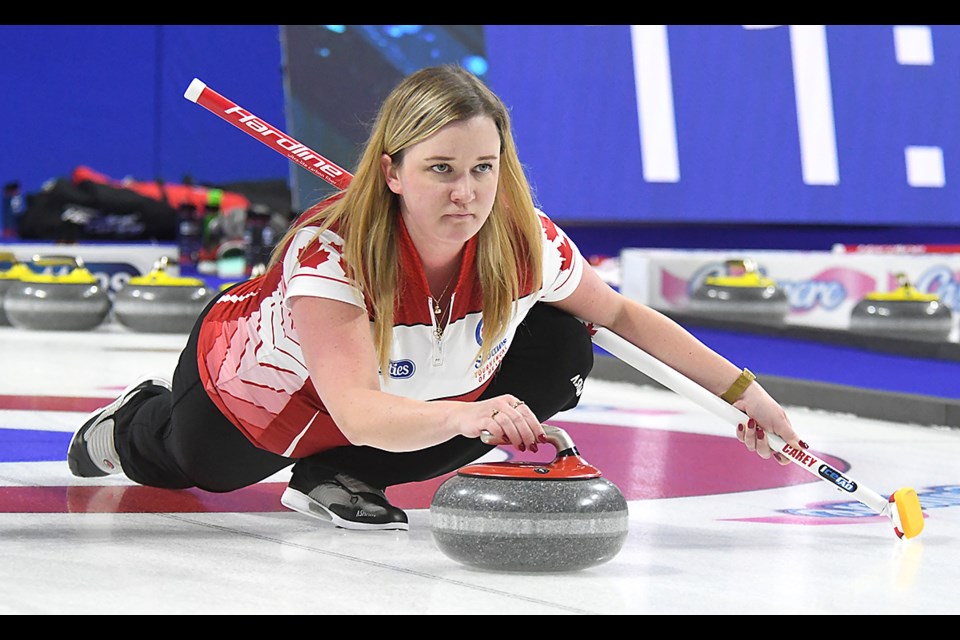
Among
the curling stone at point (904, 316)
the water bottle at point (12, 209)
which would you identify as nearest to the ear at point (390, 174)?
the curling stone at point (904, 316)

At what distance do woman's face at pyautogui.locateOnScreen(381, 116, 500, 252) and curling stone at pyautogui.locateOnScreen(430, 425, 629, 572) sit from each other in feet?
0.98

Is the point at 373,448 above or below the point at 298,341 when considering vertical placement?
below

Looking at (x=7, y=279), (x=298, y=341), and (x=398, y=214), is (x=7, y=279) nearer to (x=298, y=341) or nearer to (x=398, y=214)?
(x=298, y=341)

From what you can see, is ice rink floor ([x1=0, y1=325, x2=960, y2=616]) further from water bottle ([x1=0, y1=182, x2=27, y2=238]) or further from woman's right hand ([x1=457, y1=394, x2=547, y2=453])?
water bottle ([x1=0, y1=182, x2=27, y2=238])

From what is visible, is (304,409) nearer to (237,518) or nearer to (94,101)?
(237,518)

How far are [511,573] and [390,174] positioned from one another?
55 centimetres

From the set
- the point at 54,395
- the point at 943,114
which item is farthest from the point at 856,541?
the point at 943,114

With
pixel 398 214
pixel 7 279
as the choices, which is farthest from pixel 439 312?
pixel 7 279

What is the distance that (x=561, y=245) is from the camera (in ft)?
7.29

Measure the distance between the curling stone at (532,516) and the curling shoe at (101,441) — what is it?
843mm

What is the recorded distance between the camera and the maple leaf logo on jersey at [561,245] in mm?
2217
